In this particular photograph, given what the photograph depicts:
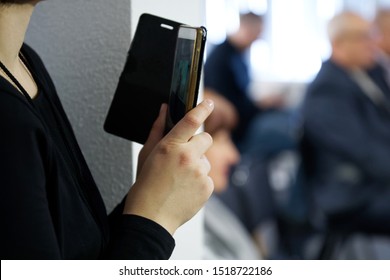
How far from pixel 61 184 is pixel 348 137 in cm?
197

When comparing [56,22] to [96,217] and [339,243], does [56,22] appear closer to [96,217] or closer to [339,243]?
[96,217]

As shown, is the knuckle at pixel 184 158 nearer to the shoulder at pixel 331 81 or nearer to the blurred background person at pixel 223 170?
the blurred background person at pixel 223 170

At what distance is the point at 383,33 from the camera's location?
2.51m

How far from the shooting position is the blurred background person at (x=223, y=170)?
203 cm

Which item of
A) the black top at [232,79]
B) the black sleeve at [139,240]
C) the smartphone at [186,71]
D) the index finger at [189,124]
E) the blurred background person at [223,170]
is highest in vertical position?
the smartphone at [186,71]

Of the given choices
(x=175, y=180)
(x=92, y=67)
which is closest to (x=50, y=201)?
(x=175, y=180)

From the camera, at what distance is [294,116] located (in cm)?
246

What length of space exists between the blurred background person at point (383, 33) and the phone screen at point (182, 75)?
2.00 m

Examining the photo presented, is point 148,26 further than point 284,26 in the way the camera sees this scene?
No

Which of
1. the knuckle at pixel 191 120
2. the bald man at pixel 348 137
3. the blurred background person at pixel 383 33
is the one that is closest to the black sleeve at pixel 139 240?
the knuckle at pixel 191 120
